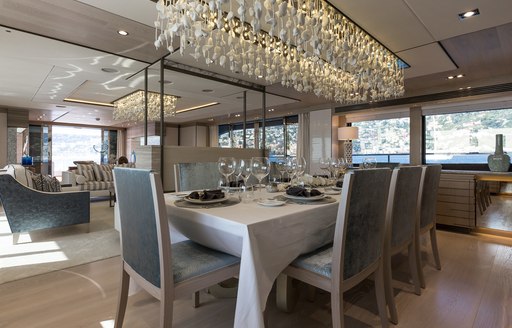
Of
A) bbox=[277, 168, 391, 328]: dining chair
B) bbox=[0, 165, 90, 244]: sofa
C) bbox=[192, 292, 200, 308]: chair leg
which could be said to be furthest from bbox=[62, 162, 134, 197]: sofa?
bbox=[277, 168, 391, 328]: dining chair

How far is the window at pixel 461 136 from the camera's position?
5625mm

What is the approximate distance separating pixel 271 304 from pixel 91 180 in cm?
585

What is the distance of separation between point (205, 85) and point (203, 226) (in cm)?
375

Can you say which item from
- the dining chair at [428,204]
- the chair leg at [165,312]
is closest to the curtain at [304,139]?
the dining chair at [428,204]

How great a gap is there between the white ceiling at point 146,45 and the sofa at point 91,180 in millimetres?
1755

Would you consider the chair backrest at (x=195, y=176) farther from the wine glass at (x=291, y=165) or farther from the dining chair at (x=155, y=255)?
the dining chair at (x=155, y=255)

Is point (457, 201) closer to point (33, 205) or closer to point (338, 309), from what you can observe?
point (338, 309)

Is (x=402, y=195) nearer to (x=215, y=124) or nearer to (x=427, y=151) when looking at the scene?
(x=427, y=151)

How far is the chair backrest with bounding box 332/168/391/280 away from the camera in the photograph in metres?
1.25

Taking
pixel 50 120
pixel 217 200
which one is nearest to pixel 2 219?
pixel 217 200

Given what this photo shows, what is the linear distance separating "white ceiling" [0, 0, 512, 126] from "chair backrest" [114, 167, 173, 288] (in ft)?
5.69

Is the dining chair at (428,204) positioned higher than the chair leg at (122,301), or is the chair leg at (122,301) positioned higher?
the dining chair at (428,204)

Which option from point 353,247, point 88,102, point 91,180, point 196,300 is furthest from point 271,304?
point 88,102

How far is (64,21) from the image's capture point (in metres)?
2.55
